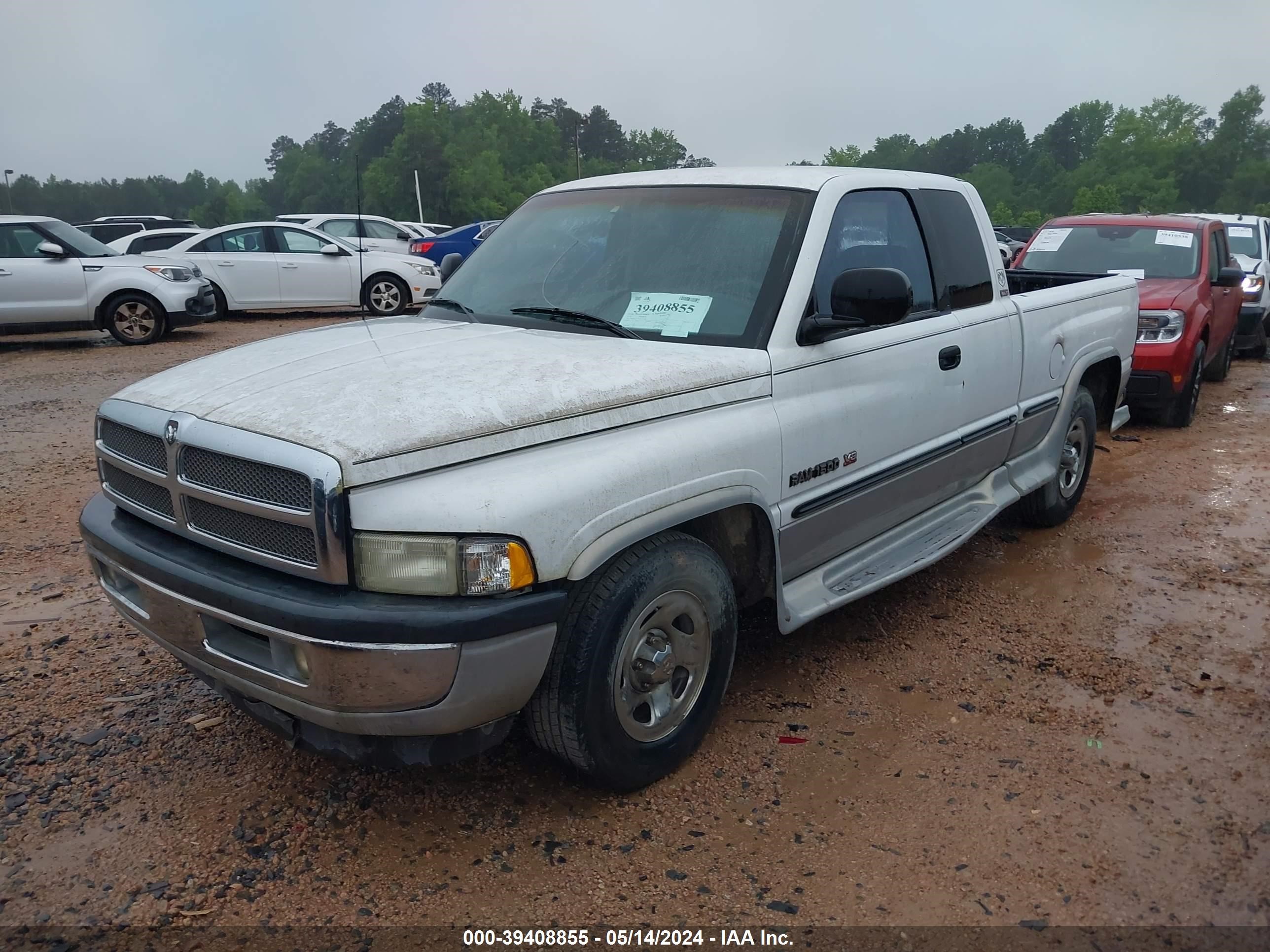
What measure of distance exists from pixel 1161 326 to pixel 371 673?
24.3ft

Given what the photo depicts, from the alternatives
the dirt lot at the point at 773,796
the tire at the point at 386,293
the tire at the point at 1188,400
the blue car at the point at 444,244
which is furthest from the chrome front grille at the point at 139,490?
the blue car at the point at 444,244

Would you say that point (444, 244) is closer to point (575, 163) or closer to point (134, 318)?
point (134, 318)

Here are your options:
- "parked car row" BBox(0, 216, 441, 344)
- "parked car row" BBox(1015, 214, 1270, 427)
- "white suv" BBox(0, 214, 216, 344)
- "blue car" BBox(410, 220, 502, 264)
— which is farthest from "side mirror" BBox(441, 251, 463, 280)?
"blue car" BBox(410, 220, 502, 264)

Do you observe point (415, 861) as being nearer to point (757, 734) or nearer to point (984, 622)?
point (757, 734)

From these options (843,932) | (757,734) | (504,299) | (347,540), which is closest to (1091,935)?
(843,932)

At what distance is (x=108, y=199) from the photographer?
10431 centimetres

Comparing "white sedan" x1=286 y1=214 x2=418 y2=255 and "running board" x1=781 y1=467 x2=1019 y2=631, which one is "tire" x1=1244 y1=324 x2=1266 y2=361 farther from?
"white sedan" x1=286 y1=214 x2=418 y2=255

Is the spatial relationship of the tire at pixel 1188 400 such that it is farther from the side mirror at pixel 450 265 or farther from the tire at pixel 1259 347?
the side mirror at pixel 450 265

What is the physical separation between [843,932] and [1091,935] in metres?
0.62

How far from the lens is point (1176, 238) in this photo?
8.62m

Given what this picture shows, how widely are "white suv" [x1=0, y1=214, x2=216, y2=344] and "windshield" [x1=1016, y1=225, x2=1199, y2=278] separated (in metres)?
10.2

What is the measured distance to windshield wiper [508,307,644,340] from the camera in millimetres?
3283

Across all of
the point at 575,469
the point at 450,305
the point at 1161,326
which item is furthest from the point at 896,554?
the point at 1161,326

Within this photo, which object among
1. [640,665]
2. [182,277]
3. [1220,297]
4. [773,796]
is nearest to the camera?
[640,665]
